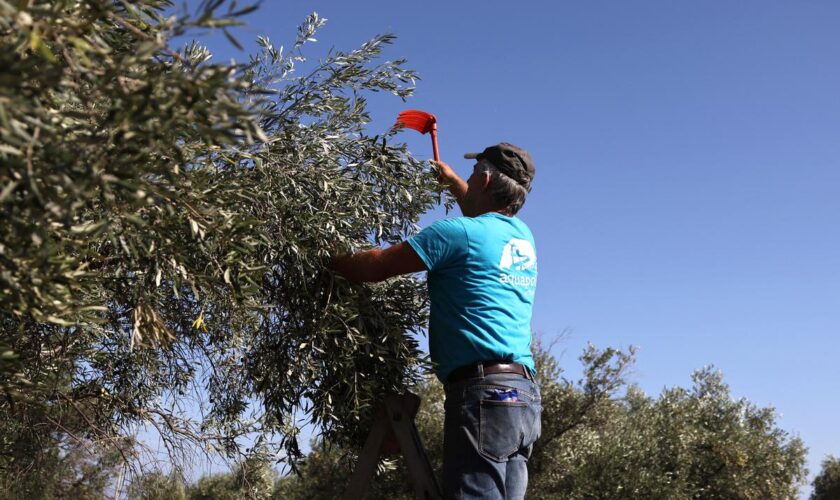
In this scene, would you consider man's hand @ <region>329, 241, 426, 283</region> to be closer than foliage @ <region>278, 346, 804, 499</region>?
Yes

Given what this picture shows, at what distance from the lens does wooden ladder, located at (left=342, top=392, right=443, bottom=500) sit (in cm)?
552

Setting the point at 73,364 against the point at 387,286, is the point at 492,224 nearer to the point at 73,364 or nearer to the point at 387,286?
the point at 387,286

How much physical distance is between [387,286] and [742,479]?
21.6m

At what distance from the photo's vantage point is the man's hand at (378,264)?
5188 millimetres

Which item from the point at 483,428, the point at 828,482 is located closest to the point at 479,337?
the point at 483,428

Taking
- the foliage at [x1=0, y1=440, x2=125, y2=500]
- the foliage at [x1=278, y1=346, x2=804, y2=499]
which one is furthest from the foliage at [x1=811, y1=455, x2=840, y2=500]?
the foliage at [x1=0, y1=440, x2=125, y2=500]

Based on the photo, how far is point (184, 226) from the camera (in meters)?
4.62

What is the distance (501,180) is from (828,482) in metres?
41.5

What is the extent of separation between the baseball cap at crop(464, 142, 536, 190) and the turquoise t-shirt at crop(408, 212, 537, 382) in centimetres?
46

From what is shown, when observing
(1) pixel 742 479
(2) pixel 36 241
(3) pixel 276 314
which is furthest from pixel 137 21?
(1) pixel 742 479

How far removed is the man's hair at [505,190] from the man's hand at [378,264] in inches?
35.9

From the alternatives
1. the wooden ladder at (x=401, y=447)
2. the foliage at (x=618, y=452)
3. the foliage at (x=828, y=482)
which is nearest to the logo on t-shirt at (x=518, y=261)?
the wooden ladder at (x=401, y=447)

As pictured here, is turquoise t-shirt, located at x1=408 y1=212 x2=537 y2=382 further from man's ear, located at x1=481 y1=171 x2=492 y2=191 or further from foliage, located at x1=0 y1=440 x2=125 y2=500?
foliage, located at x1=0 y1=440 x2=125 y2=500

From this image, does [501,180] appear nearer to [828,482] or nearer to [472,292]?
[472,292]
